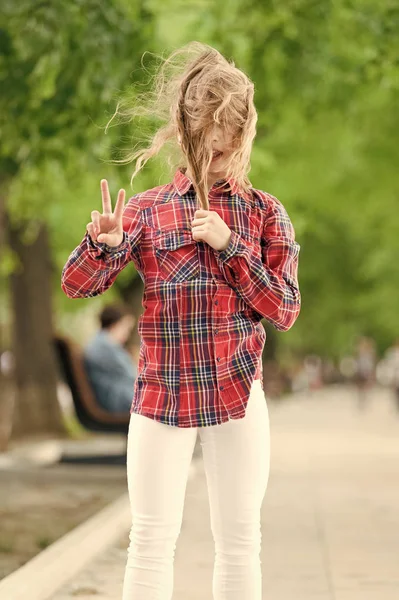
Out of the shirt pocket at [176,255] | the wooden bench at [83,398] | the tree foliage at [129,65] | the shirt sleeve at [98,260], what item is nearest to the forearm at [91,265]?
the shirt sleeve at [98,260]

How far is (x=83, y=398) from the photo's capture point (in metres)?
12.6

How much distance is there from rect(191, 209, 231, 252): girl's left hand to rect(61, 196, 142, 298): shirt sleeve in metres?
0.24

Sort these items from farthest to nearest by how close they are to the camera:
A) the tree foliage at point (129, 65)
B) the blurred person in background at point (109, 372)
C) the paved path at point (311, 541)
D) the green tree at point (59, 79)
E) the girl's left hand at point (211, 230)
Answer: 1. the blurred person in background at point (109, 372)
2. the tree foliage at point (129, 65)
3. the green tree at point (59, 79)
4. the paved path at point (311, 541)
5. the girl's left hand at point (211, 230)

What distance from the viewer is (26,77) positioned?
9961mm

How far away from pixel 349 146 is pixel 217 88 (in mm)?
17433

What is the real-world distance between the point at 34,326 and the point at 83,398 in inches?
349

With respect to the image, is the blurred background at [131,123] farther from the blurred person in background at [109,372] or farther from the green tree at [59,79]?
the blurred person in background at [109,372]

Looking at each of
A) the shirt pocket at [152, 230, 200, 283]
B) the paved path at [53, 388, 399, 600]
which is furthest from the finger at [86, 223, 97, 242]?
the paved path at [53, 388, 399, 600]

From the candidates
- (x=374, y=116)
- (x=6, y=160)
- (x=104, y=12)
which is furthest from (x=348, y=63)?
(x=374, y=116)

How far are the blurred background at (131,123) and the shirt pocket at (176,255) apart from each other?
0.43 m

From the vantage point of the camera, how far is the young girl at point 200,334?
13.6ft

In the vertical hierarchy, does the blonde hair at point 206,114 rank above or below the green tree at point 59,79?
below

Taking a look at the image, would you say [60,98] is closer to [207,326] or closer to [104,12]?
[104,12]

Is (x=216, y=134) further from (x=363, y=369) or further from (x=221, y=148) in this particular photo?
(x=363, y=369)
